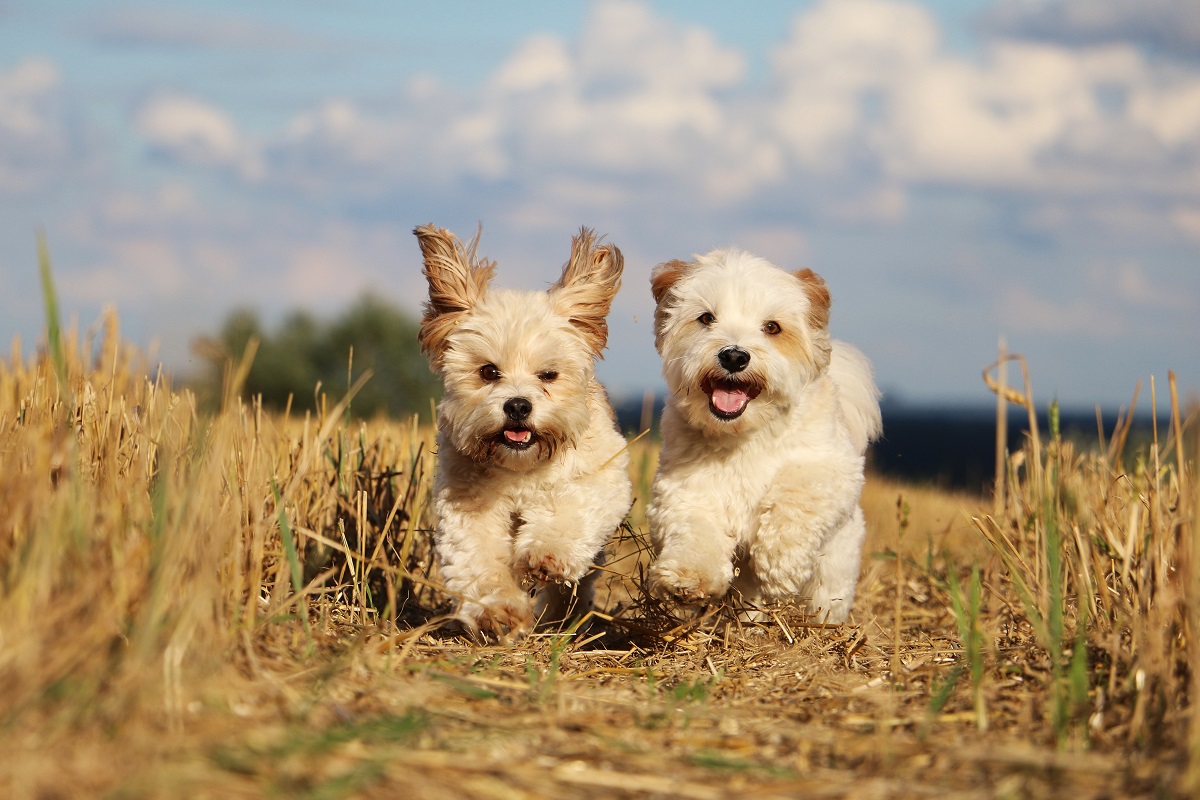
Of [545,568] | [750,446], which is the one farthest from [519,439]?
[750,446]

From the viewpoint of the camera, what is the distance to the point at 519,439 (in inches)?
201

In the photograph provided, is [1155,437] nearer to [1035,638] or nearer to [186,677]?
[1035,638]

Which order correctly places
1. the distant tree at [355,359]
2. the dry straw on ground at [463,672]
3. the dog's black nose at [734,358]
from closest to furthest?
the dry straw on ground at [463,672] → the dog's black nose at [734,358] → the distant tree at [355,359]

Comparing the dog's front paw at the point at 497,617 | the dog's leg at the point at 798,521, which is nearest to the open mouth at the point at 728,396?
the dog's leg at the point at 798,521

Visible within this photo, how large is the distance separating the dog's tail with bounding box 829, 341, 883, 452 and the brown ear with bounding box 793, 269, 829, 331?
395mm

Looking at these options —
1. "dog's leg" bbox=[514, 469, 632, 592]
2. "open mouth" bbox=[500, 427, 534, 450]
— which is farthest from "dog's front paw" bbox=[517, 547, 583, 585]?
"open mouth" bbox=[500, 427, 534, 450]

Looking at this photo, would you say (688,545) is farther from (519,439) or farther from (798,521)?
(519,439)

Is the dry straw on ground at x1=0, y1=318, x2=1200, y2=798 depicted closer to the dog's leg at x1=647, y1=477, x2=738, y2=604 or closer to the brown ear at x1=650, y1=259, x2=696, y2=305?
the dog's leg at x1=647, y1=477, x2=738, y2=604

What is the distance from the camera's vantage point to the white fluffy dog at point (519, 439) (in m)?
5.07

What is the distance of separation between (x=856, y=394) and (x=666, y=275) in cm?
132

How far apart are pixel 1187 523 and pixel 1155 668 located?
62cm

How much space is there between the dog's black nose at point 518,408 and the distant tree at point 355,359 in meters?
35.6

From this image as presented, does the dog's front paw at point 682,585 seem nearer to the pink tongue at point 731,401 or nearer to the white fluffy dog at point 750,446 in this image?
the white fluffy dog at point 750,446

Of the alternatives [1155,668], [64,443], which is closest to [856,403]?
[1155,668]
